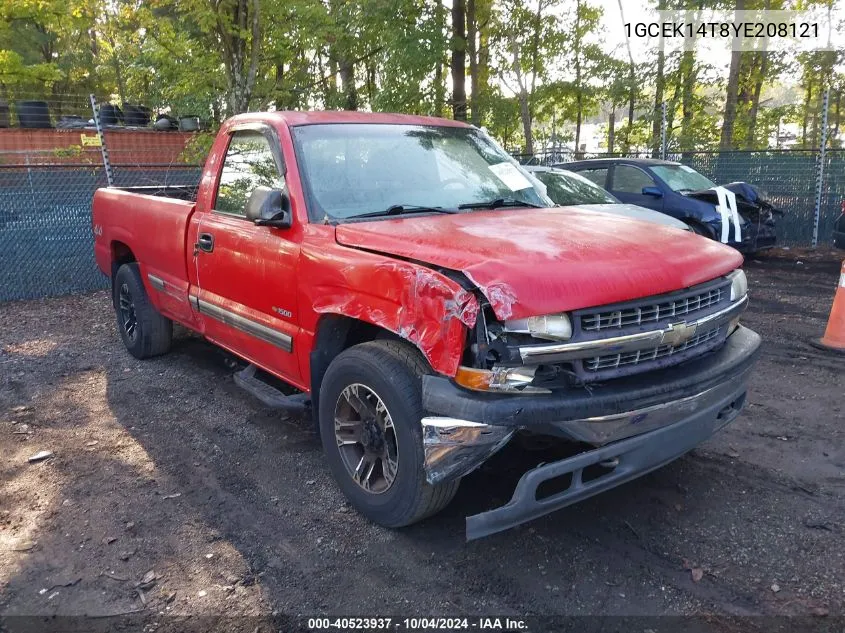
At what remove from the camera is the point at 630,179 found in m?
10.7

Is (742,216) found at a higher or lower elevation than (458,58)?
lower

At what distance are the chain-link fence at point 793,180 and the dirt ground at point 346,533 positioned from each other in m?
7.81

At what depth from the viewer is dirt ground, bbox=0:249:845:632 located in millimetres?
2793

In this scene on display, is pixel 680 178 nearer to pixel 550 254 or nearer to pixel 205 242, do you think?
pixel 205 242

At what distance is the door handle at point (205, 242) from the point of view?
4523 mm

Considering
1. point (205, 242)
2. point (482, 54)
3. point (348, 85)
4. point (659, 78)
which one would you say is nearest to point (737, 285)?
point (205, 242)

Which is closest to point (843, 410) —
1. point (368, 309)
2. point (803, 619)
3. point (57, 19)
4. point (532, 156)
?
point (803, 619)

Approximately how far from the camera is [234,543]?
3262mm

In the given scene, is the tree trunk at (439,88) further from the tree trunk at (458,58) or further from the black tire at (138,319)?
the black tire at (138,319)

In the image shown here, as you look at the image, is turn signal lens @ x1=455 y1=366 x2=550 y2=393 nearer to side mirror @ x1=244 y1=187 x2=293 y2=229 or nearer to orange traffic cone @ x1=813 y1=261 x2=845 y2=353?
side mirror @ x1=244 y1=187 x2=293 y2=229

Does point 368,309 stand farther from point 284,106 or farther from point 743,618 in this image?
point 284,106

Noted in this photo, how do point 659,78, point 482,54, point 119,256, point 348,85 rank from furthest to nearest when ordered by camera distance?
point 482,54 → point 659,78 → point 348,85 → point 119,256

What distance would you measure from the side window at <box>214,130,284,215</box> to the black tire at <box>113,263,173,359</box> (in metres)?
1.79

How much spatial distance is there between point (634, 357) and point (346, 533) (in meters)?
1.63
